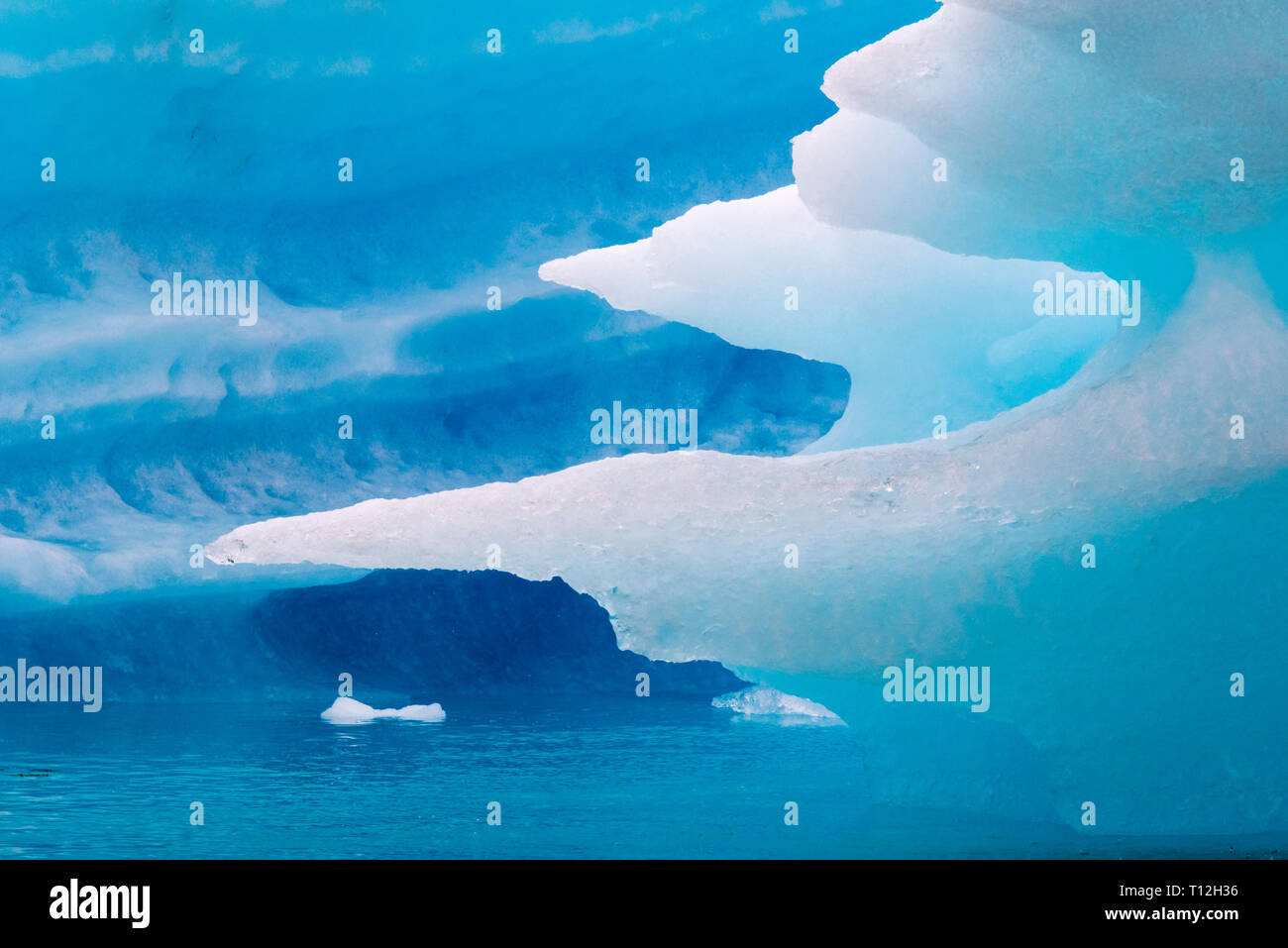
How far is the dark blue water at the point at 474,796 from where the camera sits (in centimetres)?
496

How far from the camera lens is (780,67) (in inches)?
587

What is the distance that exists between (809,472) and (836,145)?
5.50 ft

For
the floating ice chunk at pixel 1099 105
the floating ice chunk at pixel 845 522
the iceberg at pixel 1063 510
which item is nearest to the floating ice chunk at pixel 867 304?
the floating ice chunk at pixel 1099 105

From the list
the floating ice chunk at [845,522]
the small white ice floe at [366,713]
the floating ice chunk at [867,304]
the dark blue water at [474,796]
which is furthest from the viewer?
the small white ice floe at [366,713]

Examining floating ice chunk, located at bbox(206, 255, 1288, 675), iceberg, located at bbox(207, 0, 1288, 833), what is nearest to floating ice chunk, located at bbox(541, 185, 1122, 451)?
iceberg, located at bbox(207, 0, 1288, 833)

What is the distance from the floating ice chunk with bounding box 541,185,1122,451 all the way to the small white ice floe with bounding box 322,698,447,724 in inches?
234

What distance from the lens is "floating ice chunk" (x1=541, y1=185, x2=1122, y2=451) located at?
6.95m

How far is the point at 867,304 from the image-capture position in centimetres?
712

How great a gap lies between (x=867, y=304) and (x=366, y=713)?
24.5 ft

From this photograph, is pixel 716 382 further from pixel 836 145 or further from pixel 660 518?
pixel 660 518

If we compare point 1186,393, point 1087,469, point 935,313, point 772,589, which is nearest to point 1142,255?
point 1186,393

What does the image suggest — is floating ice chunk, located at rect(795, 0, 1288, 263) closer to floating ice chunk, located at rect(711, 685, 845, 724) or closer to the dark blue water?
the dark blue water

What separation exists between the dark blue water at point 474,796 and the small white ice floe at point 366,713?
728 millimetres

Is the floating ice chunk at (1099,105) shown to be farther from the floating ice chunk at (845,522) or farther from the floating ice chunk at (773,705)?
the floating ice chunk at (773,705)
